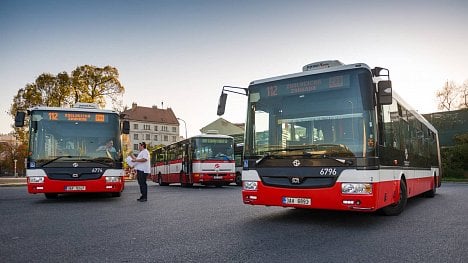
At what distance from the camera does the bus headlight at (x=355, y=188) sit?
680 cm

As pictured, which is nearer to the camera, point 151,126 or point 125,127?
point 125,127

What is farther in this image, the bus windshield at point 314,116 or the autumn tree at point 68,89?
the autumn tree at point 68,89

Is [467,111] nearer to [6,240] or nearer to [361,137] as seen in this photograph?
[361,137]

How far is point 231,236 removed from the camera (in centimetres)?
638

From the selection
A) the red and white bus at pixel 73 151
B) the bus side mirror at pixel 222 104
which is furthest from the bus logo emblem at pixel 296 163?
the red and white bus at pixel 73 151

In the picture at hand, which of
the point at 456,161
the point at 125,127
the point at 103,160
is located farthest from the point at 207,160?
the point at 456,161

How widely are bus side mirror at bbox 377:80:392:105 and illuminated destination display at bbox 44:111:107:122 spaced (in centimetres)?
883

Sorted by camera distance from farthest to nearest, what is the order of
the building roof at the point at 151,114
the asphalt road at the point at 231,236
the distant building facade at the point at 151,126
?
the building roof at the point at 151,114
the distant building facade at the point at 151,126
the asphalt road at the point at 231,236

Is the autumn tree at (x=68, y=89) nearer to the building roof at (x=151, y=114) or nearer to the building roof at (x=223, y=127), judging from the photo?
the building roof at (x=223, y=127)

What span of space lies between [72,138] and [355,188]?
353 inches

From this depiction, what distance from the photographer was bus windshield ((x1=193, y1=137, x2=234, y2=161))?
2141 centimetres

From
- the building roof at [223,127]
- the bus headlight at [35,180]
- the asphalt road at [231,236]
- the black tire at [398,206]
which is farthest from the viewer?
the building roof at [223,127]

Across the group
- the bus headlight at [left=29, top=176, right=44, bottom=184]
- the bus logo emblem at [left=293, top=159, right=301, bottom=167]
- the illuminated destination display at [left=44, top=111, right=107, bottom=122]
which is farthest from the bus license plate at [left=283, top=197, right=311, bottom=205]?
the bus headlight at [left=29, top=176, right=44, bottom=184]

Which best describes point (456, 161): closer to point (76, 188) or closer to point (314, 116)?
point (314, 116)
